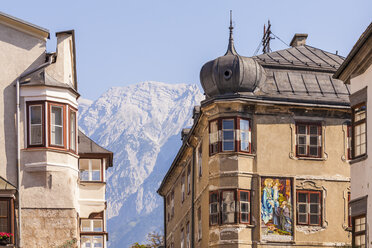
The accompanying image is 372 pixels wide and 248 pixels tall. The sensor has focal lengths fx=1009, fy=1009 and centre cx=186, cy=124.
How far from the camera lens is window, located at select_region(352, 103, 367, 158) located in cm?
3588

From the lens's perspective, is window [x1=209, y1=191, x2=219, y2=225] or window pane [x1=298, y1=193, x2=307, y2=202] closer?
window [x1=209, y1=191, x2=219, y2=225]

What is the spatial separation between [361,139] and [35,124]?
13.3 metres

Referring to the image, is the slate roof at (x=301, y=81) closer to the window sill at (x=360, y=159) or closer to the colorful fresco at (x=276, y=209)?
the colorful fresco at (x=276, y=209)

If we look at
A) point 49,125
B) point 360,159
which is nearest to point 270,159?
point 49,125

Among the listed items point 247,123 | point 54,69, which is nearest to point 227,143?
point 247,123

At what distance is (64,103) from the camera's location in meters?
41.5

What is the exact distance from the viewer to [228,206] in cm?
5322

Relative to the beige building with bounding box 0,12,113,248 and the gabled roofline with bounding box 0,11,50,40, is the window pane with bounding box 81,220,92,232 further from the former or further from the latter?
the gabled roofline with bounding box 0,11,50,40

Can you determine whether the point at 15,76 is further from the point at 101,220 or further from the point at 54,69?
the point at 101,220

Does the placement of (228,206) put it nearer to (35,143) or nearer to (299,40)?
(35,143)

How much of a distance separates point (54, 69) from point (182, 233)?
28417mm

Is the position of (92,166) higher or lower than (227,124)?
lower

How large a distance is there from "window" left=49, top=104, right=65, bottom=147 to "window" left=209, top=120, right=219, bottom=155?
14409mm

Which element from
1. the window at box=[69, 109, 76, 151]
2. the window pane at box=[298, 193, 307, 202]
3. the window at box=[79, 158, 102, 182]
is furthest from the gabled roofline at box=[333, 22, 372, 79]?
the window at box=[79, 158, 102, 182]
